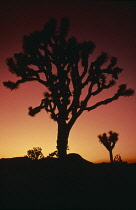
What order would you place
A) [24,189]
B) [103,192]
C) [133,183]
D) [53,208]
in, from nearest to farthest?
[53,208] → [24,189] → [103,192] → [133,183]

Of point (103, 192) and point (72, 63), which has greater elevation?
point (72, 63)

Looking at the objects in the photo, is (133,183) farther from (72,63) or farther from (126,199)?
(72,63)

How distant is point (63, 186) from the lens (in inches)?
334

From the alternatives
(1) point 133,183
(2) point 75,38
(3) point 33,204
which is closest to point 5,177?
(3) point 33,204

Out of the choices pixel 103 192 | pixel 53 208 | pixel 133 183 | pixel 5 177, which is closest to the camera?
Result: pixel 53 208

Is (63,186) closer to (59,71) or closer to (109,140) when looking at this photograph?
(59,71)

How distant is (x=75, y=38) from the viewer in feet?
47.0

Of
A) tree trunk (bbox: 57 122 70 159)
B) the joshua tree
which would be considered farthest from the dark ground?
Result: the joshua tree

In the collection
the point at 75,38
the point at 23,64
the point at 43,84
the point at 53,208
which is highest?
the point at 75,38

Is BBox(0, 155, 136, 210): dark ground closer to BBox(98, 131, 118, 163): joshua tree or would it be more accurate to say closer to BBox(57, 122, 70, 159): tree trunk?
BBox(57, 122, 70, 159): tree trunk

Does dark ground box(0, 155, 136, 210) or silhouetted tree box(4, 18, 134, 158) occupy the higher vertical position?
silhouetted tree box(4, 18, 134, 158)

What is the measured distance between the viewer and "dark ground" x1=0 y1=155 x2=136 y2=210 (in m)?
7.18

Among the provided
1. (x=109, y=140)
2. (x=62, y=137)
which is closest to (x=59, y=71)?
(x=62, y=137)

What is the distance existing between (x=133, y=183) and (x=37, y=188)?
4188 mm
